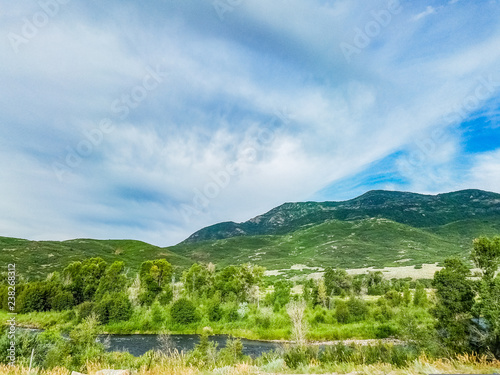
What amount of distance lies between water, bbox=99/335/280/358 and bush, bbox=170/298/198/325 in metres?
4.63

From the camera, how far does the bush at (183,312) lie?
56.5 meters

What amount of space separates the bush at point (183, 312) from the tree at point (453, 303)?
139ft

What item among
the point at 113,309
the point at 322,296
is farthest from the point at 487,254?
the point at 113,309

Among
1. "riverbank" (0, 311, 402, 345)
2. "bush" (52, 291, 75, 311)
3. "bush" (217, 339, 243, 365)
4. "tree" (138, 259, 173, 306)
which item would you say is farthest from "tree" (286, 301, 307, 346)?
"bush" (52, 291, 75, 311)

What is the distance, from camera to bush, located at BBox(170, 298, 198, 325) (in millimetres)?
56500

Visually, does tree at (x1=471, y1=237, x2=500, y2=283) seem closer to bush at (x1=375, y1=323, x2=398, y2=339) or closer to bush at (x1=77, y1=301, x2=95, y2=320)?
bush at (x1=375, y1=323, x2=398, y2=339)

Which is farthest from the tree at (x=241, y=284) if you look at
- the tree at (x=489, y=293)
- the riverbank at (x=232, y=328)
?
the tree at (x=489, y=293)

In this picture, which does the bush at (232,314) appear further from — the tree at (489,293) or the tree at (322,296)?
the tree at (489,293)

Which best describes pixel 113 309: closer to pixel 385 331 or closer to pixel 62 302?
pixel 62 302

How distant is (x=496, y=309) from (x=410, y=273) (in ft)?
277

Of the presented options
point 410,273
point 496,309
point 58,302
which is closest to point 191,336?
point 58,302

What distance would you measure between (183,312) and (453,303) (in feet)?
149

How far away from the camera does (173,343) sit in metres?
41.8

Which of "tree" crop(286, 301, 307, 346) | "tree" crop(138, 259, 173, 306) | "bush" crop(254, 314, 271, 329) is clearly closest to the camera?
"tree" crop(286, 301, 307, 346)
